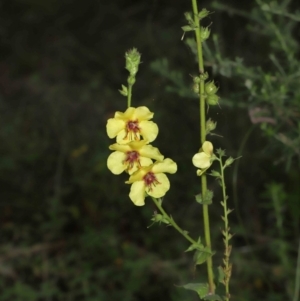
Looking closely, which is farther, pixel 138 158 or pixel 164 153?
pixel 164 153

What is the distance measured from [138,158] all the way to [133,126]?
0.04 meters

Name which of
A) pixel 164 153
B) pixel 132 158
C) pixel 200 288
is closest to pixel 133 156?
pixel 132 158

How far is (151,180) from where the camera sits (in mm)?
1012

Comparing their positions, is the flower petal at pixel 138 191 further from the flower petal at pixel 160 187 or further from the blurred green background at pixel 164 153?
the blurred green background at pixel 164 153

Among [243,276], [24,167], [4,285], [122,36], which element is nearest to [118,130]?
[243,276]

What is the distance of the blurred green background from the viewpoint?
190cm

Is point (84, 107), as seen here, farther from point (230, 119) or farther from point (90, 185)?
point (230, 119)

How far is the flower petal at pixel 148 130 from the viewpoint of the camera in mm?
1012

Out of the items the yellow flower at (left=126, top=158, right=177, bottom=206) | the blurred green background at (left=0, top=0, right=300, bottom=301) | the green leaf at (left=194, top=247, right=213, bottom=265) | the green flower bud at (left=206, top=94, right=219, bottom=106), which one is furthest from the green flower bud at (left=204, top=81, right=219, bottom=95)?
the blurred green background at (left=0, top=0, right=300, bottom=301)

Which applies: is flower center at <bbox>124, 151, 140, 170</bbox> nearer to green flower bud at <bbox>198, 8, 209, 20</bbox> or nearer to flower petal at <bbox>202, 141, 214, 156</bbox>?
flower petal at <bbox>202, 141, 214, 156</bbox>

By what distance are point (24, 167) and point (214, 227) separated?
35.8 inches

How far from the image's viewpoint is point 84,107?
3379 millimetres

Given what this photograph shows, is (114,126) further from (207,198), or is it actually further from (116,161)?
(207,198)

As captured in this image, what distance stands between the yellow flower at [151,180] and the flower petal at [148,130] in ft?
0.12
